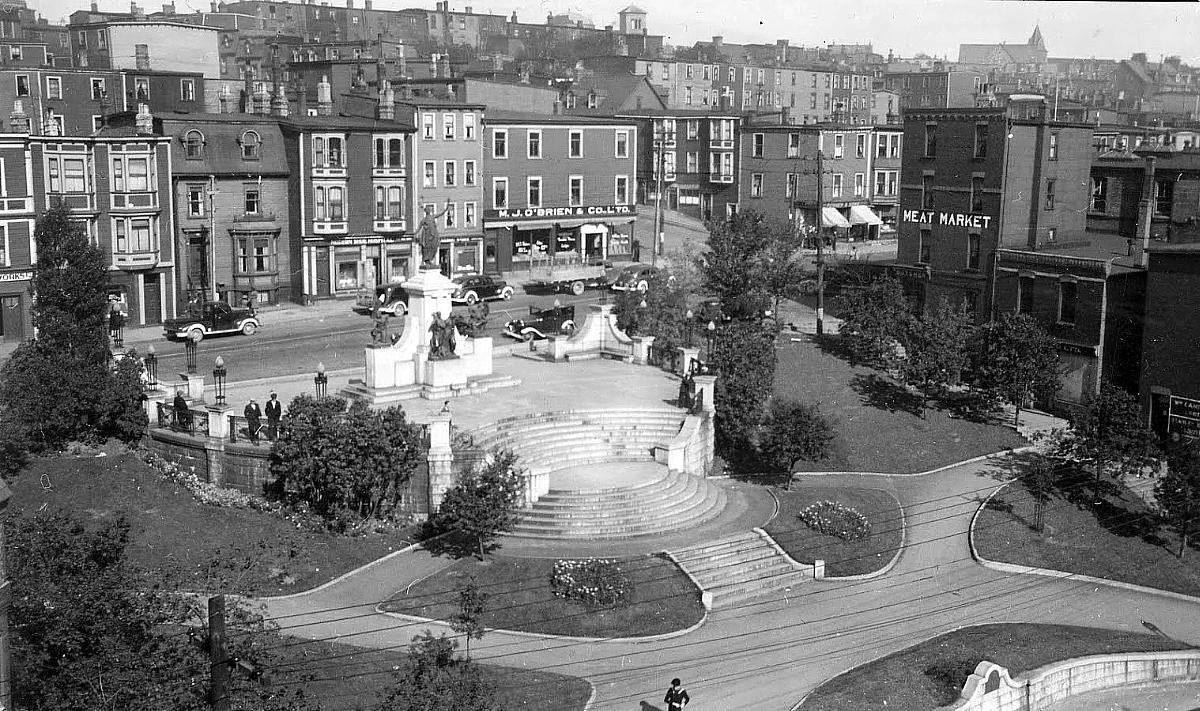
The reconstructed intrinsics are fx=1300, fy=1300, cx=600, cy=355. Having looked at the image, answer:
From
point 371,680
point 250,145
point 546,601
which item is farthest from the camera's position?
point 250,145

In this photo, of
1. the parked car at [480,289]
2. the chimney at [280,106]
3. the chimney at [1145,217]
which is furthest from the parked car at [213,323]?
the chimney at [1145,217]

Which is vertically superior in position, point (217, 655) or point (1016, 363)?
point (217, 655)

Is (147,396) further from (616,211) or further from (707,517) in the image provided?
(616,211)

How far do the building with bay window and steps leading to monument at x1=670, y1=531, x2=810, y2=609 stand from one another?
32.9m

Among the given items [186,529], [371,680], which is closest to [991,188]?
[186,529]

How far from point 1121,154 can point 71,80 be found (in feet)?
189

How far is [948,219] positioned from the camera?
57.7 meters

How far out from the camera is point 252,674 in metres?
21.5

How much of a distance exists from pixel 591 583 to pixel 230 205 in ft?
121

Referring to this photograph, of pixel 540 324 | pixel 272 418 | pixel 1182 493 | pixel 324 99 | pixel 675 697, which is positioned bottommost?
pixel 675 697

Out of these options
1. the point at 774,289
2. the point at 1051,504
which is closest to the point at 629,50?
the point at 774,289

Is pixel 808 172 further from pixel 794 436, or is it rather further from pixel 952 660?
pixel 952 660

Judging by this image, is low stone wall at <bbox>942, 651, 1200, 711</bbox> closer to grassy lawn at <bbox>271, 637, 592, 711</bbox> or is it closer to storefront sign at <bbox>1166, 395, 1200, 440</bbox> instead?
grassy lawn at <bbox>271, 637, 592, 711</bbox>

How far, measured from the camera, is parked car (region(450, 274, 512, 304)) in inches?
2417
